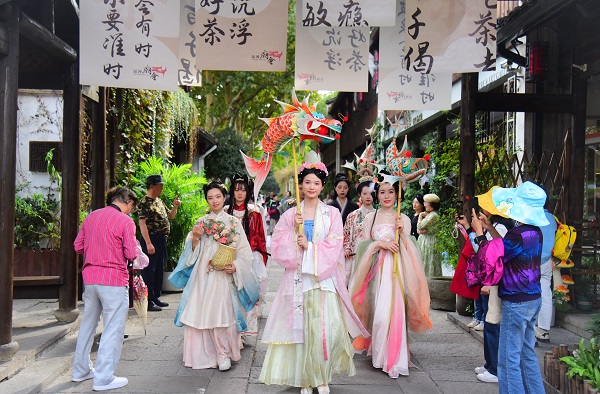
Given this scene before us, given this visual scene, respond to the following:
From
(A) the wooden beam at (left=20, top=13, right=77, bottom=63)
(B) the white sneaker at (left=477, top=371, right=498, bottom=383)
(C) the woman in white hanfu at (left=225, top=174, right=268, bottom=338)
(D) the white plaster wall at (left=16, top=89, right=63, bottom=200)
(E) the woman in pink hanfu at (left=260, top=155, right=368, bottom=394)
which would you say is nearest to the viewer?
(E) the woman in pink hanfu at (left=260, top=155, right=368, bottom=394)

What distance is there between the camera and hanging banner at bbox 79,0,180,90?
23.0 ft

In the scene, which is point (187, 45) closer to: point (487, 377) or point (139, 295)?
point (139, 295)

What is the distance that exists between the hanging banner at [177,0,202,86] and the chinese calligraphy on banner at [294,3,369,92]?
4.64 feet

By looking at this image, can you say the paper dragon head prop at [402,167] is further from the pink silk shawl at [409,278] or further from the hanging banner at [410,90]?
the hanging banner at [410,90]

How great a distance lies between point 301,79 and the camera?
7.57 meters

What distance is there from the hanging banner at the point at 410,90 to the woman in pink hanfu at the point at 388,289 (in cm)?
157

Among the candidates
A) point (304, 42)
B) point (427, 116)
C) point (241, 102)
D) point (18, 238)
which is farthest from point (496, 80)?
point (241, 102)

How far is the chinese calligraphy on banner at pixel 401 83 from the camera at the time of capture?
7.93 metres

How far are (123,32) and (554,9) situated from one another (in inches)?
196

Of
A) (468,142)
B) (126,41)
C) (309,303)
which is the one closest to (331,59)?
(468,142)

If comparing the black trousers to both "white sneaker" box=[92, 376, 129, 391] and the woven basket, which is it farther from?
A: "white sneaker" box=[92, 376, 129, 391]

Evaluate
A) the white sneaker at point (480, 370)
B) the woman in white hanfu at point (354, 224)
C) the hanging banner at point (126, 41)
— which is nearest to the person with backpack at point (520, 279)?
A: the white sneaker at point (480, 370)

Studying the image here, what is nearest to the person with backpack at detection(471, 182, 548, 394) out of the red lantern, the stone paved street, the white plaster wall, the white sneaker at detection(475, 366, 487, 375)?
the stone paved street

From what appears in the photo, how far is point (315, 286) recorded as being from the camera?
5559mm
